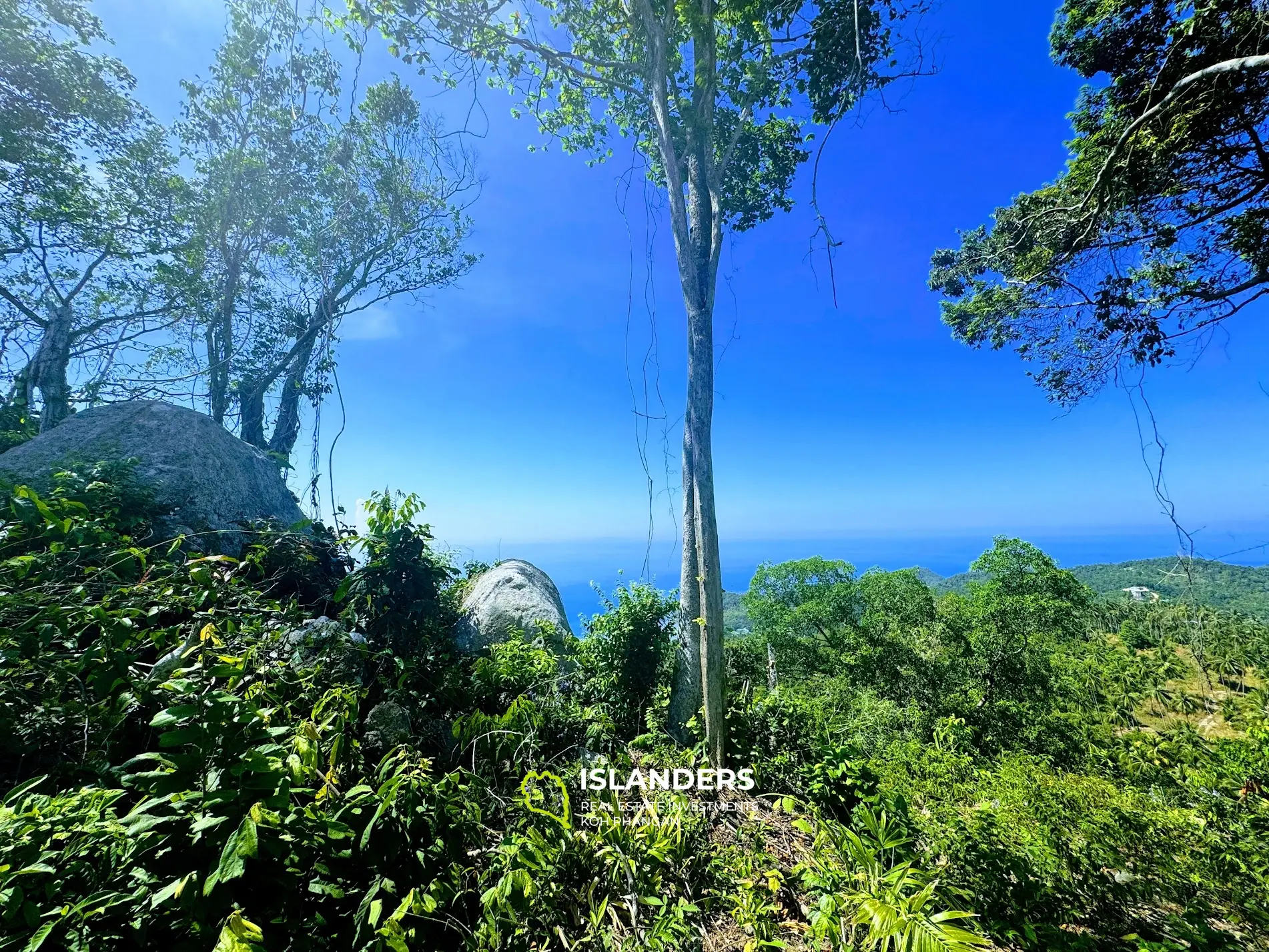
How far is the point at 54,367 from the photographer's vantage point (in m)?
7.14

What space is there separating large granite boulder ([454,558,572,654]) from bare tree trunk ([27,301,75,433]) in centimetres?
685

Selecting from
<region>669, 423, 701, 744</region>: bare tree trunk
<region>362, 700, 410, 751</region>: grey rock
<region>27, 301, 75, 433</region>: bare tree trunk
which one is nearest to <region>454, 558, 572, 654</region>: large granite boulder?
<region>362, 700, 410, 751</region>: grey rock

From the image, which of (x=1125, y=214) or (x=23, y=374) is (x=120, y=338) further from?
(x=1125, y=214)

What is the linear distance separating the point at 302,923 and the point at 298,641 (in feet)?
7.07

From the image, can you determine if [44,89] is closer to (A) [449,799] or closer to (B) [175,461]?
(B) [175,461]

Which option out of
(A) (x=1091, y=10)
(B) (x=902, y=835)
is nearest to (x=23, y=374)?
(B) (x=902, y=835)

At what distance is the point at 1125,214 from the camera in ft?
16.6

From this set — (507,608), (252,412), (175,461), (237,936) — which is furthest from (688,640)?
(252,412)

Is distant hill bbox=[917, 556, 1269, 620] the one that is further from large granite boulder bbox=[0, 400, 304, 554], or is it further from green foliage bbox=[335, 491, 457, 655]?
large granite boulder bbox=[0, 400, 304, 554]

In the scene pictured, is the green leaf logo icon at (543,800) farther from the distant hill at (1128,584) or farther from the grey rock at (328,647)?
the distant hill at (1128,584)

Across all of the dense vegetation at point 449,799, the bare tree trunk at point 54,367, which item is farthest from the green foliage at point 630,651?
the bare tree trunk at point 54,367

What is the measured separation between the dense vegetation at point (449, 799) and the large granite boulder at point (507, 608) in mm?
929

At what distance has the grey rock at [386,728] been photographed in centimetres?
307

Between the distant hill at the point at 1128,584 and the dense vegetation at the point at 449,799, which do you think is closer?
the dense vegetation at the point at 449,799
